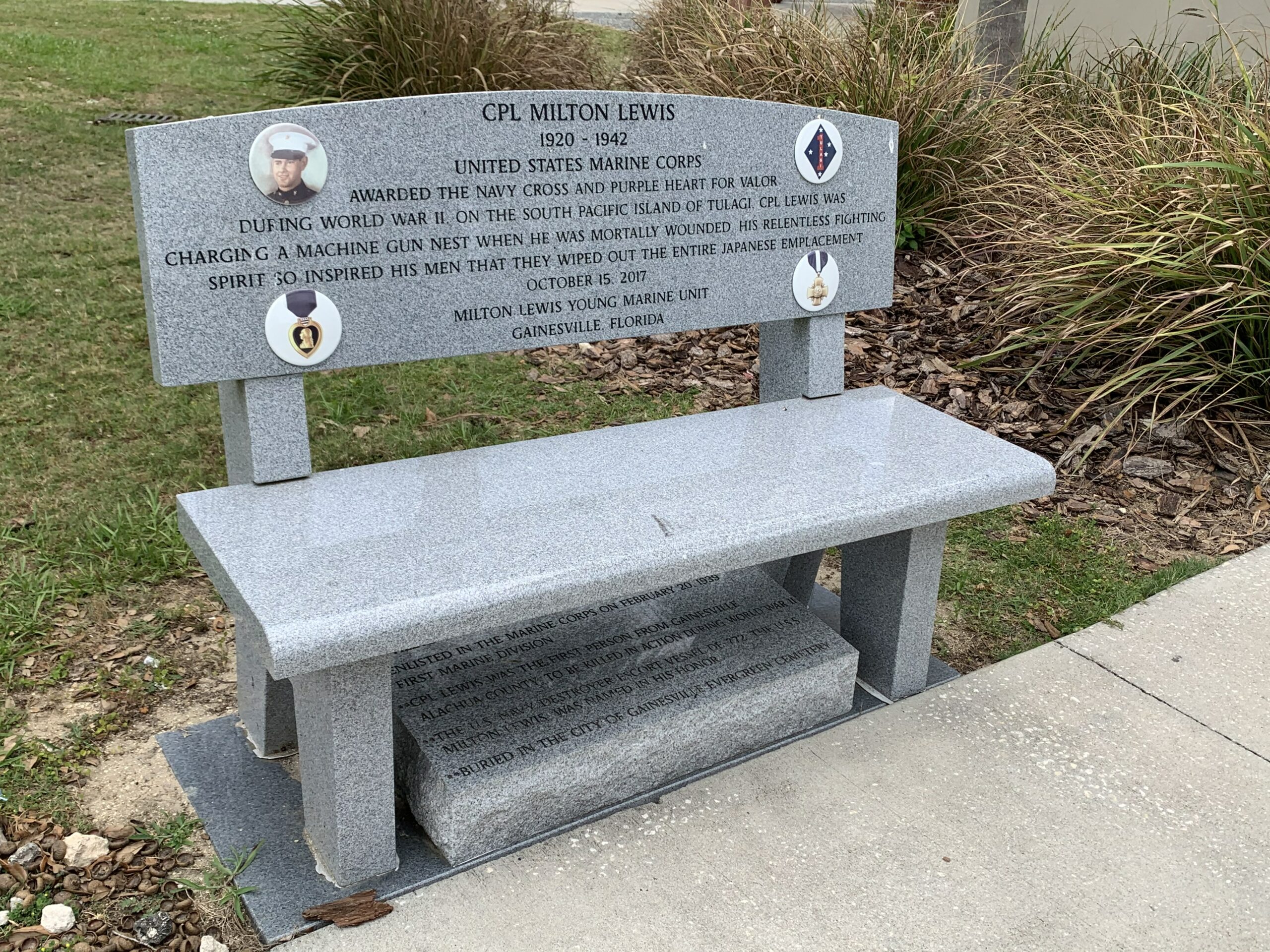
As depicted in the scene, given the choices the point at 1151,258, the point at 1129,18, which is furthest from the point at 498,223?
the point at 1129,18

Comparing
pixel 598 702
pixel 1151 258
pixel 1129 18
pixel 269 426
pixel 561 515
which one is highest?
pixel 1129 18

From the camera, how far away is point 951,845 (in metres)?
2.45

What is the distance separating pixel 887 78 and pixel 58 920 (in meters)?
4.88

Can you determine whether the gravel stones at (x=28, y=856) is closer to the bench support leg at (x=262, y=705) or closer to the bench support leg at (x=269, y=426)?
the bench support leg at (x=262, y=705)

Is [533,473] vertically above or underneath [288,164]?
underneath

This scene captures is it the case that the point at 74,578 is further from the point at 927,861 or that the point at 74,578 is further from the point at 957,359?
the point at 957,359

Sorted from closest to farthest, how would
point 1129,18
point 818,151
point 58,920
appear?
point 58,920 < point 818,151 < point 1129,18

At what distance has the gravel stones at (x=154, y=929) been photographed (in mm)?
2153

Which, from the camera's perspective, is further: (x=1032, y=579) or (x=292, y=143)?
(x=1032, y=579)

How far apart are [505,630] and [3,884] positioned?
45.4 inches

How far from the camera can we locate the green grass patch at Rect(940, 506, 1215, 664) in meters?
3.42

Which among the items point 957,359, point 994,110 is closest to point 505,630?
point 957,359

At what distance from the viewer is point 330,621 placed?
1940 millimetres

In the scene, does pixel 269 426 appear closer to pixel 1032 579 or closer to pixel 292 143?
pixel 292 143
